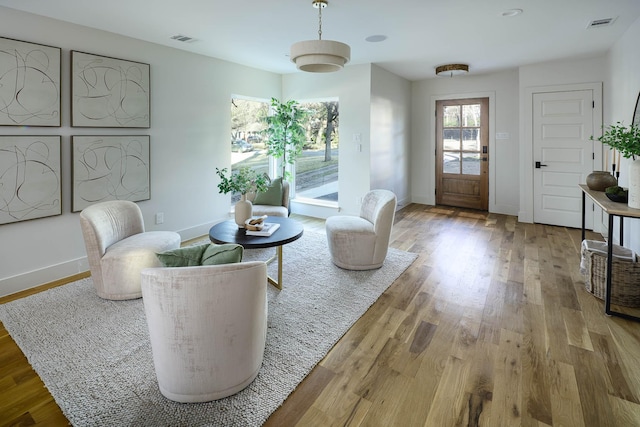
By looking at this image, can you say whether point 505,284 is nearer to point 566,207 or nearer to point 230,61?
point 566,207

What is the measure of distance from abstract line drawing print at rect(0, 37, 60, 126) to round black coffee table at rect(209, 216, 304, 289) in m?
1.97

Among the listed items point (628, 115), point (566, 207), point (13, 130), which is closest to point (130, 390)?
point (13, 130)

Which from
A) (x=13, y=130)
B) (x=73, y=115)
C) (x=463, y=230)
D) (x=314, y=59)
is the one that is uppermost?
(x=314, y=59)

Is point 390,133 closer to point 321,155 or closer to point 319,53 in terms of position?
point 321,155

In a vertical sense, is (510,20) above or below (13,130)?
above

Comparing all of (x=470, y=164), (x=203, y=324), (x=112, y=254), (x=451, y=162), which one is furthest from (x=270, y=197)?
(x=470, y=164)

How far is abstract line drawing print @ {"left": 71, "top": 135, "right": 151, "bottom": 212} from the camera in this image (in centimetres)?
366

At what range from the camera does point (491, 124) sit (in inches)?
254

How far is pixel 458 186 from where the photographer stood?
23.1 ft

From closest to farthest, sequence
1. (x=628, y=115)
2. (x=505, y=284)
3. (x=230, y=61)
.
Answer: (x=505, y=284) < (x=628, y=115) < (x=230, y=61)

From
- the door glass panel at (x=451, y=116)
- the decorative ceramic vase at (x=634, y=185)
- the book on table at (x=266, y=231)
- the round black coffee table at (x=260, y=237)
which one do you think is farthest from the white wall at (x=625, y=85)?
the book on table at (x=266, y=231)

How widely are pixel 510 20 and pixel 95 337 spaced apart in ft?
15.4

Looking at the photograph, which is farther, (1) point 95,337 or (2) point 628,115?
(2) point 628,115

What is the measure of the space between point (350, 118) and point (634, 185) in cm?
392
